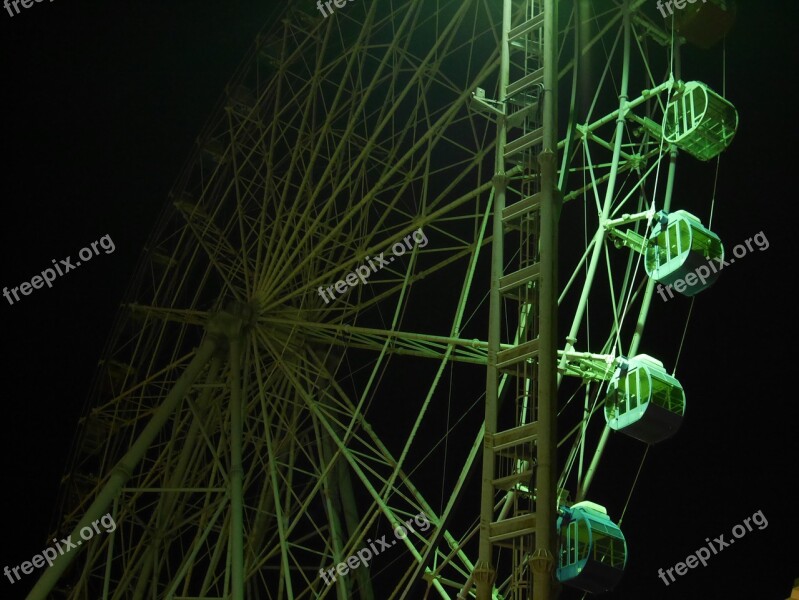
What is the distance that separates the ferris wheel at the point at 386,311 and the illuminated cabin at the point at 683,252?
30 millimetres

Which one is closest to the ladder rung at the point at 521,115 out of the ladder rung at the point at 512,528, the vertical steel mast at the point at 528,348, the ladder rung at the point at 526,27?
the vertical steel mast at the point at 528,348

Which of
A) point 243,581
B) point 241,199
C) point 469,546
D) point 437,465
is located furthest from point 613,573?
point 437,465

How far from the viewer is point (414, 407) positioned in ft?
83.7

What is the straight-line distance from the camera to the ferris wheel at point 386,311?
12.7 m

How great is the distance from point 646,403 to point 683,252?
1972 millimetres

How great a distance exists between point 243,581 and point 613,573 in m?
5.93

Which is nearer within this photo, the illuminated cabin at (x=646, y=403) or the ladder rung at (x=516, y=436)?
the ladder rung at (x=516, y=436)

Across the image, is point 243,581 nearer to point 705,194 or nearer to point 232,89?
point 232,89

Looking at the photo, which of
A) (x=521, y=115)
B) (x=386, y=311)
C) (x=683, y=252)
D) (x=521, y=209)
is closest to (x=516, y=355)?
(x=521, y=209)

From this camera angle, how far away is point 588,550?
11.8 metres

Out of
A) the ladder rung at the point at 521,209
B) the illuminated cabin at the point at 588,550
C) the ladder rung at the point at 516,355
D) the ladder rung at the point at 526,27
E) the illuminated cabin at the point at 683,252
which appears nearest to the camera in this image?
the ladder rung at the point at 516,355

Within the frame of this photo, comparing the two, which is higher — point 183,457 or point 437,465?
point 183,457

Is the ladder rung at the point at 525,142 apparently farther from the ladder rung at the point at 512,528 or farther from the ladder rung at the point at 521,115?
the ladder rung at the point at 512,528

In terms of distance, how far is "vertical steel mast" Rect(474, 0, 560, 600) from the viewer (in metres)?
10.8
